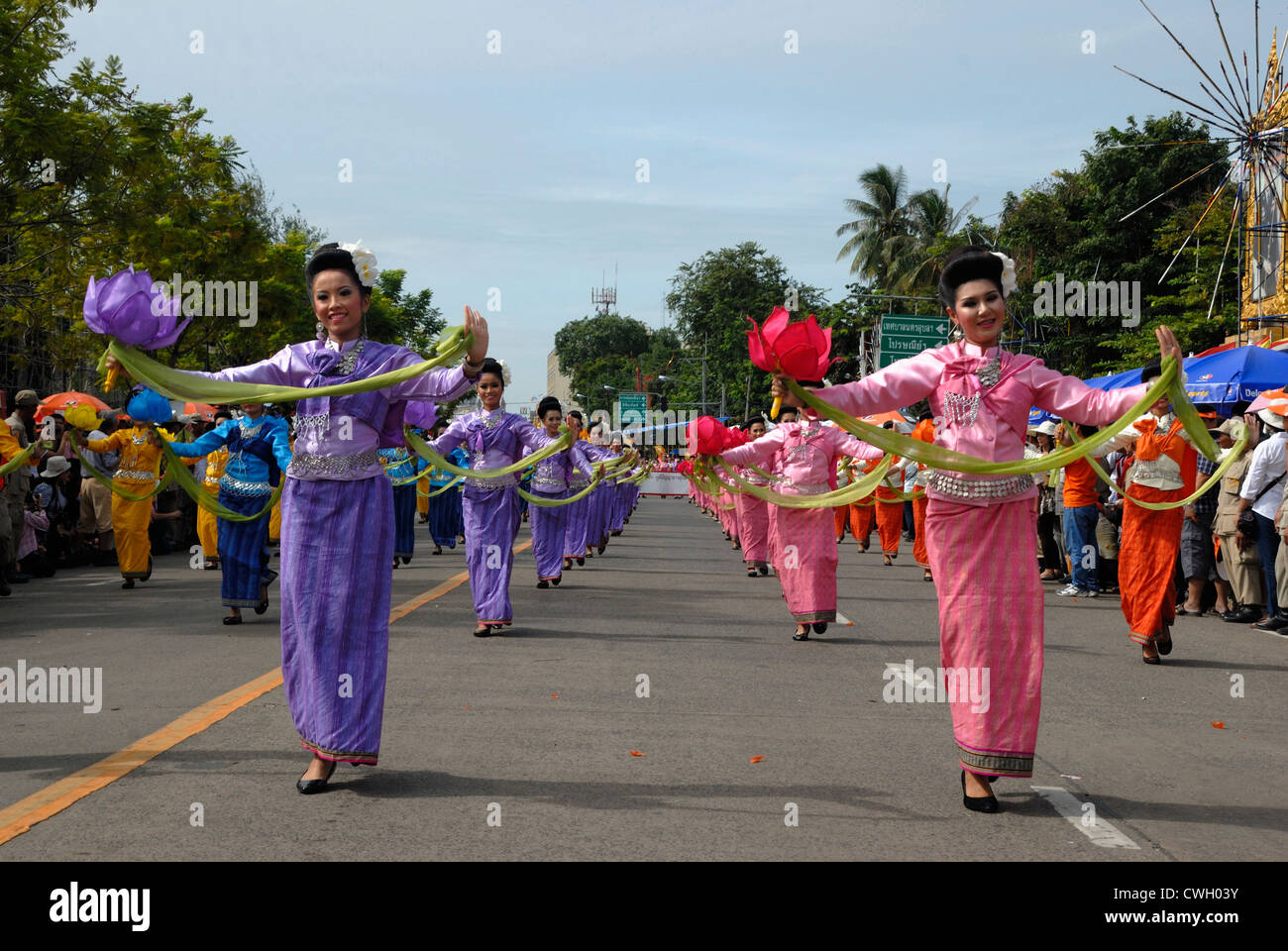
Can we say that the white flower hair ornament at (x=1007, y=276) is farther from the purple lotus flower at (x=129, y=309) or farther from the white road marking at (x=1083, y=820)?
the purple lotus flower at (x=129, y=309)

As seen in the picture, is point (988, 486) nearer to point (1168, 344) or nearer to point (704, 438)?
point (1168, 344)

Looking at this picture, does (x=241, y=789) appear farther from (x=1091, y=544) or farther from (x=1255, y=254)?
(x=1255, y=254)

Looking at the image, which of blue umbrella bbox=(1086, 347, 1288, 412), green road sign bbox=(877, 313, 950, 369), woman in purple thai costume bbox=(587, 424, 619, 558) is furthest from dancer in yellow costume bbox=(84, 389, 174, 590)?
green road sign bbox=(877, 313, 950, 369)

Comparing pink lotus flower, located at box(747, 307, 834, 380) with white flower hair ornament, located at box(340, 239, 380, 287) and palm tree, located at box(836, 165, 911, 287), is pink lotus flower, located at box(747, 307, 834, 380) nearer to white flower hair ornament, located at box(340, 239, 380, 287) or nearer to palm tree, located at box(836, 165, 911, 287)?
white flower hair ornament, located at box(340, 239, 380, 287)

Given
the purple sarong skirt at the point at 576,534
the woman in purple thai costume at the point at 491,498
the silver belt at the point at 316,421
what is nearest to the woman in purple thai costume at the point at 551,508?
the woman in purple thai costume at the point at 491,498

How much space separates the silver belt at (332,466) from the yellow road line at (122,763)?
1.47 meters

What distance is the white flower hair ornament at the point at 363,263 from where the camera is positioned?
19.3ft

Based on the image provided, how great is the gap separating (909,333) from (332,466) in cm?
3140

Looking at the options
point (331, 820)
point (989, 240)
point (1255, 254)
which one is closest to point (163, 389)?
point (331, 820)

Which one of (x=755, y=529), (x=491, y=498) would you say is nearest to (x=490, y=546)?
(x=491, y=498)

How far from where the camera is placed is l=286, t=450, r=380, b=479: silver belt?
569cm

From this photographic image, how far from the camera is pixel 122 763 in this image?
19.0ft

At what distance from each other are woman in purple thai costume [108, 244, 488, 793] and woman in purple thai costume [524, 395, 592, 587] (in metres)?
7.13

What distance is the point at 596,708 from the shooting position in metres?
7.31
